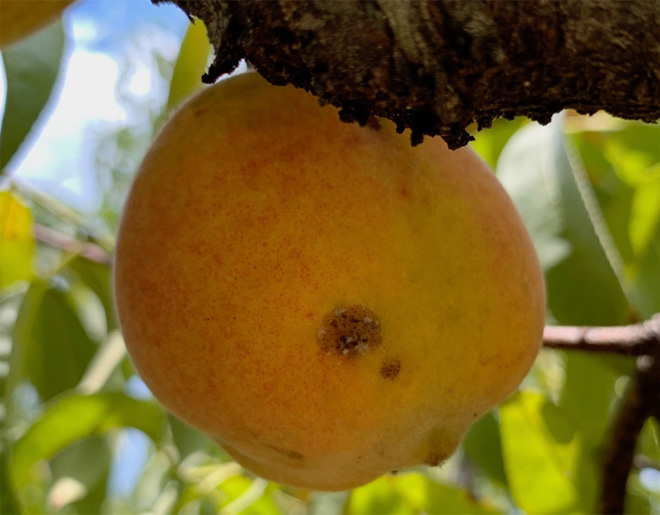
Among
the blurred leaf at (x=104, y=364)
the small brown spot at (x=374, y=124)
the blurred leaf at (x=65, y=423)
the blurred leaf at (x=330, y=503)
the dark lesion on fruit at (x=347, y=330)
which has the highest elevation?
the small brown spot at (x=374, y=124)

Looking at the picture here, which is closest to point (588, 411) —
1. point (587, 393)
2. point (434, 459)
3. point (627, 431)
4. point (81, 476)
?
point (587, 393)

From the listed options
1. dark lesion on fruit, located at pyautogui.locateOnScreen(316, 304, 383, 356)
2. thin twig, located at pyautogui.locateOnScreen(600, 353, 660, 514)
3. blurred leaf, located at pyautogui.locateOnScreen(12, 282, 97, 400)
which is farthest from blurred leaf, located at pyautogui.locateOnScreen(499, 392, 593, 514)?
blurred leaf, located at pyautogui.locateOnScreen(12, 282, 97, 400)

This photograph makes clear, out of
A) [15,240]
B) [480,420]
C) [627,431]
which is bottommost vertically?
[480,420]

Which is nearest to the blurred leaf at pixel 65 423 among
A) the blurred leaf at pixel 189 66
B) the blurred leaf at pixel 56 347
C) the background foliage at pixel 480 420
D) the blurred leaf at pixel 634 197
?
the background foliage at pixel 480 420

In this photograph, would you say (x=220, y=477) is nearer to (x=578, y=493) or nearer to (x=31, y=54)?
(x=578, y=493)

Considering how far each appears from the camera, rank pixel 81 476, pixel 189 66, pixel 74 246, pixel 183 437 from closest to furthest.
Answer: pixel 189 66, pixel 183 437, pixel 81 476, pixel 74 246

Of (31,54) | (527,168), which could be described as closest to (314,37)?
(31,54)

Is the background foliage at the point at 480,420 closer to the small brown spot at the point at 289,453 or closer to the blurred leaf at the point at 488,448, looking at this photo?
the blurred leaf at the point at 488,448

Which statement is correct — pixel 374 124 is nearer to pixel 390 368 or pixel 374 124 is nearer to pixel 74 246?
pixel 390 368

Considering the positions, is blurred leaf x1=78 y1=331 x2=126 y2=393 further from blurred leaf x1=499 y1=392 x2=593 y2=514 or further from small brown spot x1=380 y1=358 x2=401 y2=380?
small brown spot x1=380 y1=358 x2=401 y2=380
